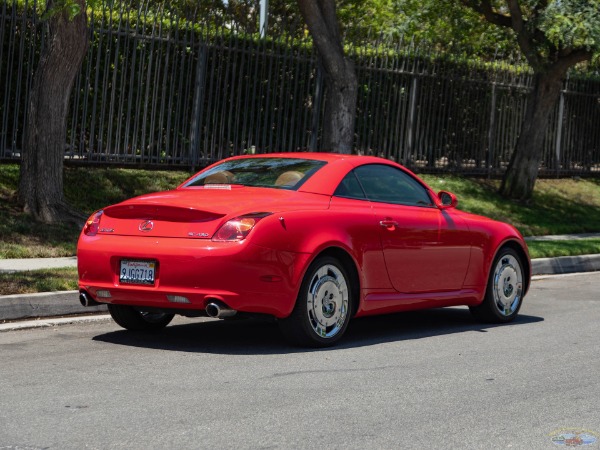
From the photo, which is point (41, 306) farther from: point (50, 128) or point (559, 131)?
point (559, 131)

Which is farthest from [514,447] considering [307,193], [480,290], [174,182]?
[174,182]

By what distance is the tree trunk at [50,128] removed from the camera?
1417 centimetres

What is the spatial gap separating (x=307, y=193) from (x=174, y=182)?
30.7ft

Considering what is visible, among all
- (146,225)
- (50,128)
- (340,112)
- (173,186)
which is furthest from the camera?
(340,112)

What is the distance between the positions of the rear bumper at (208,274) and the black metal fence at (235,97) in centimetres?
836

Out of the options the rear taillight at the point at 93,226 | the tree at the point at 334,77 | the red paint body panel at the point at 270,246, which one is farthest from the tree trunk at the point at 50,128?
the rear taillight at the point at 93,226

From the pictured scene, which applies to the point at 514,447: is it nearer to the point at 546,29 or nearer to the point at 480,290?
the point at 480,290

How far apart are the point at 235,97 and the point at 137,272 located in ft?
38.2

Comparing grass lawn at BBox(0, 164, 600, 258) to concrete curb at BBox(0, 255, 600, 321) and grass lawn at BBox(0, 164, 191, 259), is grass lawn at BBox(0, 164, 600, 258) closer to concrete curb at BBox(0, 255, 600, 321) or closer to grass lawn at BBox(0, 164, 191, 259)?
grass lawn at BBox(0, 164, 191, 259)

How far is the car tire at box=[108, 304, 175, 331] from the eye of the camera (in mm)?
8938

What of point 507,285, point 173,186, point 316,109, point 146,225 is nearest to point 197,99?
point 173,186

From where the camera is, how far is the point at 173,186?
17.7 meters

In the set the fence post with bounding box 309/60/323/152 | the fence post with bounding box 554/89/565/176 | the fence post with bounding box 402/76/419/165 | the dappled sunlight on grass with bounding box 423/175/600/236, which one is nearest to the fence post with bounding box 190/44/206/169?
the fence post with bounding box 309/60/323/152

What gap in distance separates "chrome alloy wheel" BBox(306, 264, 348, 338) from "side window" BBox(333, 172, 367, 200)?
0.73m
